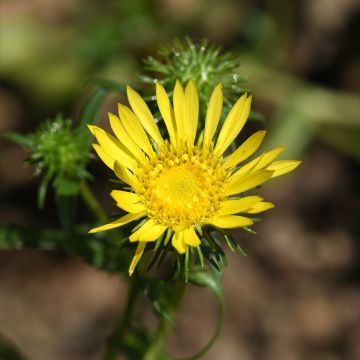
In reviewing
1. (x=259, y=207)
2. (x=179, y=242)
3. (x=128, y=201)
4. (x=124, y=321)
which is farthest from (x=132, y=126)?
(x=124, y=321)

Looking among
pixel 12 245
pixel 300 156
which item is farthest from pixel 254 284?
pixel 12 245

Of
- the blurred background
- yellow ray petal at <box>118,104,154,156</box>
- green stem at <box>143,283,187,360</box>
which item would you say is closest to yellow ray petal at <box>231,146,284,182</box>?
yellow ray petal at <box>118,104,154,156</box>

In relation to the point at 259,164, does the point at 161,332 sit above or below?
below

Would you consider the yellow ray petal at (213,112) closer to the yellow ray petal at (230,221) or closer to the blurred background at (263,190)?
the yellow ray petal at (230,221)

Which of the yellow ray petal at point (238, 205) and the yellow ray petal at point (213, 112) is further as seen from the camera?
the yellow ray petal at point (213, 112)

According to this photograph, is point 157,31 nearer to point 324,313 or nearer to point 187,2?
point 187,2

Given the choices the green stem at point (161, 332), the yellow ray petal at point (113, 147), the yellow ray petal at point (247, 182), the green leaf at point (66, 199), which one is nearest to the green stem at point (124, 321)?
the green stem at point (161, 332)

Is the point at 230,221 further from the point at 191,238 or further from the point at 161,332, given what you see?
the point at 161,332

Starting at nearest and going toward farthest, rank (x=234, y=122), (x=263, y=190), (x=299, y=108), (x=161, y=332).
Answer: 1. (x=234, y=122)
2. (x=161, y=332)
3. (x=263, y=190)
4. (x=299, y=108)
